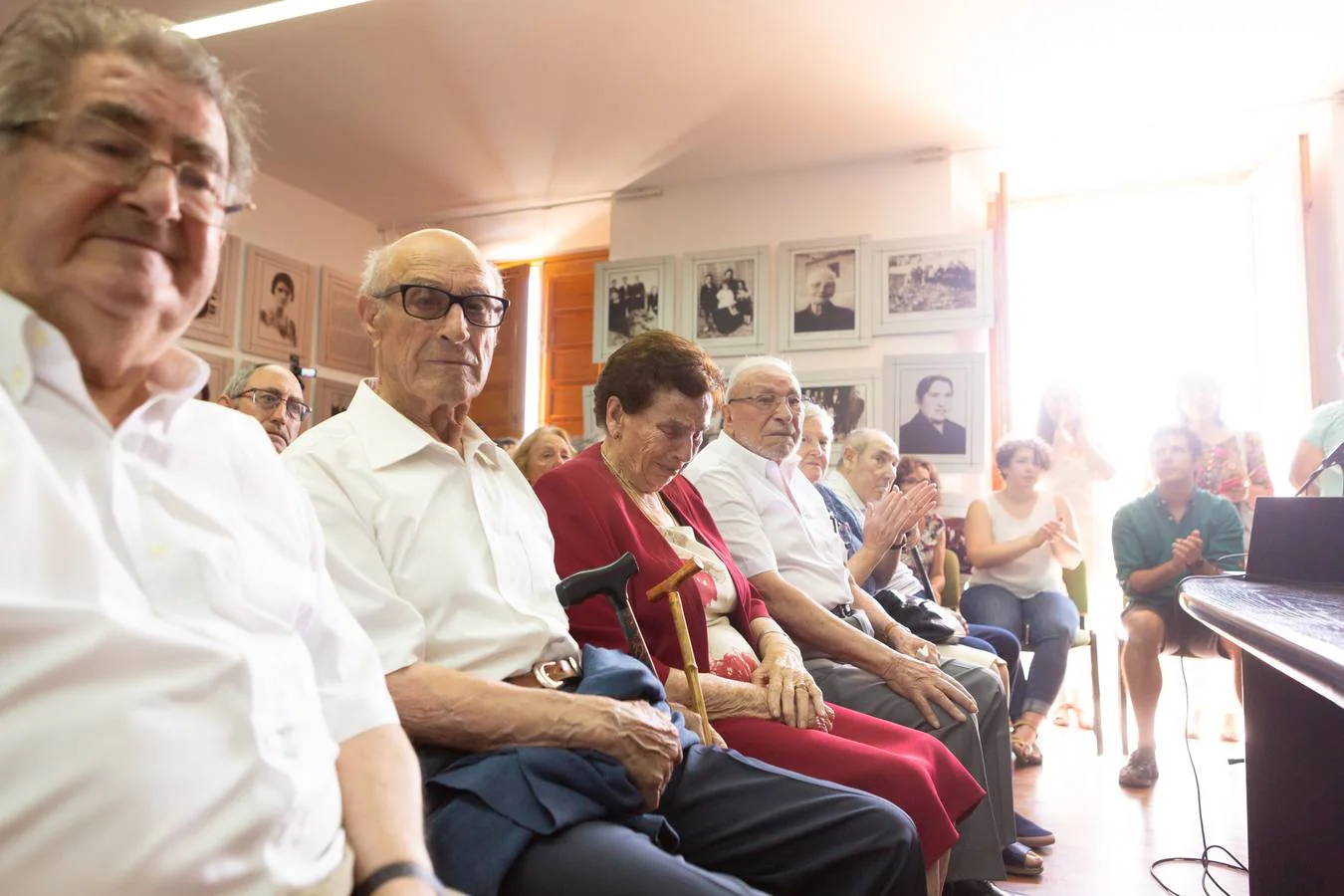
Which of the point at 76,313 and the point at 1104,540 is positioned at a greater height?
the point at 76,313

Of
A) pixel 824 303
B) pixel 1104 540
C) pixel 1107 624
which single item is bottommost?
pixel 1107 624

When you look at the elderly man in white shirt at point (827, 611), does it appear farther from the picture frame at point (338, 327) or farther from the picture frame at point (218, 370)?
the picture frame at point (338, 327)

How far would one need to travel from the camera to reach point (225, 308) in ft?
19.2

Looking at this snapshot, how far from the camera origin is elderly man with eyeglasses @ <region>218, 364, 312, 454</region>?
304 centimetres

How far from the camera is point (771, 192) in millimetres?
6004

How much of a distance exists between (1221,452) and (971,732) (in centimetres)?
329

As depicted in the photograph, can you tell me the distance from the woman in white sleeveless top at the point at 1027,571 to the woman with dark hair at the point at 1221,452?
0.72m

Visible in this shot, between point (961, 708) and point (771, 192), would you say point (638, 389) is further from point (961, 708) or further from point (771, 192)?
point (771, 192)

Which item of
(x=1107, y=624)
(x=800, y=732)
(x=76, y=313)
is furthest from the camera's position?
(x=1107, y=624)

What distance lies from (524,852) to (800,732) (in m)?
0.73

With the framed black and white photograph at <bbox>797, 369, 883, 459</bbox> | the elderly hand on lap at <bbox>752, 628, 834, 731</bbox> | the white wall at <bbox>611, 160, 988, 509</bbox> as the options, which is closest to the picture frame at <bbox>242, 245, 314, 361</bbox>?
the white wall at <bbox>611, 160, 988, 509</bbox>

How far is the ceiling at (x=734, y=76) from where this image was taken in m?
4.20

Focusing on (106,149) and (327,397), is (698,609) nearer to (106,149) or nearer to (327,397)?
(106,149)

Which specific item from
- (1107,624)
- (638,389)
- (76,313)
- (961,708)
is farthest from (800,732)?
(1107,624)
